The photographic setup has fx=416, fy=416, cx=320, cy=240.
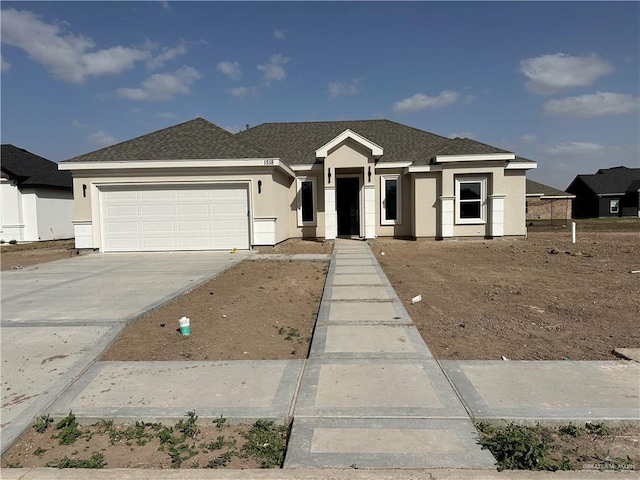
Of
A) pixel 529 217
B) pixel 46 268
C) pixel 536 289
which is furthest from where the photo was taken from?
pixel 529 217

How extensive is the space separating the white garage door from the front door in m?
6.46

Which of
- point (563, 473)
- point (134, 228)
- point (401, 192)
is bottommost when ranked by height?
point (563, 473)

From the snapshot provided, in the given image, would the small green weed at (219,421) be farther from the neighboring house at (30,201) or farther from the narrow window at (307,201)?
the neighboring house at (30,201)

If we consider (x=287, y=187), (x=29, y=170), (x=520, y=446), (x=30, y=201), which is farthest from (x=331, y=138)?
(x=520, y=446)

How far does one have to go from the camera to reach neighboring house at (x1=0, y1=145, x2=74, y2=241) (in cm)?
2212

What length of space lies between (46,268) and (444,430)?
481 inches

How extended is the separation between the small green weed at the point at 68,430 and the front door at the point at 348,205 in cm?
1723

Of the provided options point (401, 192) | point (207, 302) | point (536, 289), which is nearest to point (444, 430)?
point (207, 302)

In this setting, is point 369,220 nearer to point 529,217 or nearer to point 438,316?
point 438,316

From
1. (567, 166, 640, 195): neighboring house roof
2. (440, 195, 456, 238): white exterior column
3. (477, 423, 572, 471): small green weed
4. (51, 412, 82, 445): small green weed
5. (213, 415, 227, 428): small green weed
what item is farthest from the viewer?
(567, 166, 640, 195): neighboring house roof

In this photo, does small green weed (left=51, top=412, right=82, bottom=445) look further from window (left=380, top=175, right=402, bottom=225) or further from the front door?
the front door

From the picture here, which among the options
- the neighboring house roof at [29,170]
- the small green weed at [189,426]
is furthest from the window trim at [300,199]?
the small green weed at [189,426]

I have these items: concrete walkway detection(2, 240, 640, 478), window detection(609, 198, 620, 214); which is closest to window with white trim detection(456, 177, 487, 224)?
concrete walkway detection(2, 240, 640, 478)

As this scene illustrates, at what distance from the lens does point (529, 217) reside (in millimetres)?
42281
